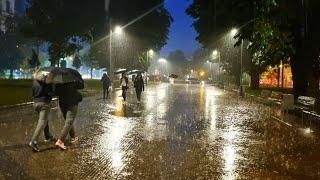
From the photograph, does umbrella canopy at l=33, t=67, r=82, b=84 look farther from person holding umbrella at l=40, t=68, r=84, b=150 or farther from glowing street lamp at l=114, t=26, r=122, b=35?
glowing street lamp at l=114, t=26, r=122, b=35

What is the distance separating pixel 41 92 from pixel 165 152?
2.98 m

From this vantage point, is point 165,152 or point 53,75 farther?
point 165,152

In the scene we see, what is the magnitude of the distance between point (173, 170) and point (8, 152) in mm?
3814

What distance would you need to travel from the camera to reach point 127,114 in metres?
20.6

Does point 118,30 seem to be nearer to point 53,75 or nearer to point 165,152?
point 53,75

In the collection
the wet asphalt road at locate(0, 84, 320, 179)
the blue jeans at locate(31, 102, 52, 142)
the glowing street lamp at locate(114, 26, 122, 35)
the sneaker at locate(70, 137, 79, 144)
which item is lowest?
the wet asphalt road at locate(0, 84, 320, 179)

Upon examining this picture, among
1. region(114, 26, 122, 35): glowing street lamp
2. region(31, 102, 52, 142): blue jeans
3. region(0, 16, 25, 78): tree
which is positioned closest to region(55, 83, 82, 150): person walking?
region(31, 102, 52, 142): blue jeans

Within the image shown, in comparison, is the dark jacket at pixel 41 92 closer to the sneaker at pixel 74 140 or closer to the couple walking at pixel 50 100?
the couple walking at pixel 50 100

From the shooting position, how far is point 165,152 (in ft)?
35.4

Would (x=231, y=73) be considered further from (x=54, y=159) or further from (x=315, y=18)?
(x=54, y=159)

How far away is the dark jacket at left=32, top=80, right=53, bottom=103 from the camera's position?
10.7m

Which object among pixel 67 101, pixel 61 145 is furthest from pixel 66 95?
pixel 61 145

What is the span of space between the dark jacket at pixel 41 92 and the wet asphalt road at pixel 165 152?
3.68 feet

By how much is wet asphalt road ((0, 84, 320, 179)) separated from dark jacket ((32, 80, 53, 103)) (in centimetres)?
112
